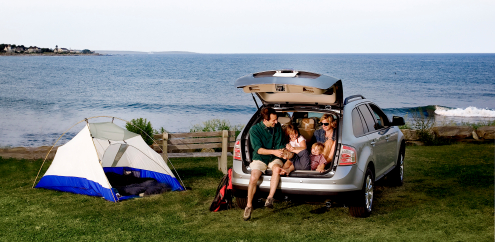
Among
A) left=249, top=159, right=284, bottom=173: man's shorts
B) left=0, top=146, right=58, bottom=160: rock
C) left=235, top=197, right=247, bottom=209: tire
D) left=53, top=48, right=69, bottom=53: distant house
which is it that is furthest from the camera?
left=53, top=48, right=69, bottom=53: distant house

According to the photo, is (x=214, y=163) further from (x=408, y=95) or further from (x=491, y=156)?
(x=408, y=95)

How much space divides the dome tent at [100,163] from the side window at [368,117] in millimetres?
3287

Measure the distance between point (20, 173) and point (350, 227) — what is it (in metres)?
6.94

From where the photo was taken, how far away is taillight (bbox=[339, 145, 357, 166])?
551 centimetres

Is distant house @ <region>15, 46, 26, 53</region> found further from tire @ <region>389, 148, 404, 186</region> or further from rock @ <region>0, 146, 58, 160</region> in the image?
tire @ <region>389, 148, 404, 186</region>

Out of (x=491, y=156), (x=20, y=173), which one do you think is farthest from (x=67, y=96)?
(x=491, y=156)

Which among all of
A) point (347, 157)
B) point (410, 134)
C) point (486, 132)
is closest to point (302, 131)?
point (347, 157)

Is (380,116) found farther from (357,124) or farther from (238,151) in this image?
(238,151)

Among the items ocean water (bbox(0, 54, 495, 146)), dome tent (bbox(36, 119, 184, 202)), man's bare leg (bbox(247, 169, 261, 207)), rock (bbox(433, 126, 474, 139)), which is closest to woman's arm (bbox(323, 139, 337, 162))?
man's bare leg (bbox(247, 169, 261, 207))

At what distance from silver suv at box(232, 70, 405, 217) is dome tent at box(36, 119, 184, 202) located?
2.32 m

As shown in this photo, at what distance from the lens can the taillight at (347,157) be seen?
18.1 ft

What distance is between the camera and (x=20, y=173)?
9.35 m

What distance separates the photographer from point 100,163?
7340 millimetres

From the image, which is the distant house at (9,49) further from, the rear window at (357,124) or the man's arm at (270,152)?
the rear window at (357,124)
